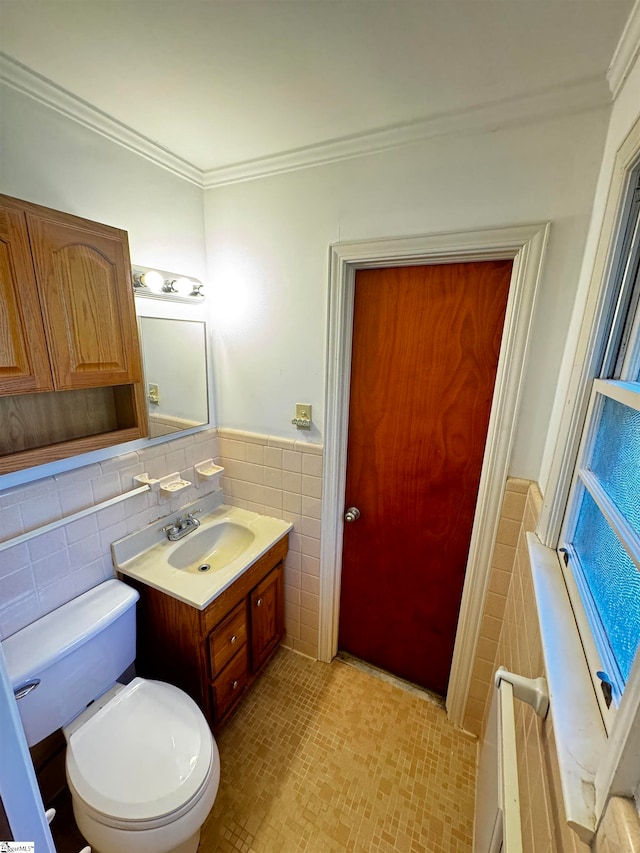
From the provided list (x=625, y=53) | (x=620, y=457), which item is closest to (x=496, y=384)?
(x=620, y=457)

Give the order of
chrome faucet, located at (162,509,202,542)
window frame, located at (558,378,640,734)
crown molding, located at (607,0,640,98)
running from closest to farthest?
1. window frame, located at (558,378,640,734)
2. crown molding, located at (607,0,640,98)
3. chrome faucet, located at (162,509,202,542)

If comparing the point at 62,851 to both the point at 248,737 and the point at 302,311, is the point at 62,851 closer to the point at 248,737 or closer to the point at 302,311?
the point at 248,737

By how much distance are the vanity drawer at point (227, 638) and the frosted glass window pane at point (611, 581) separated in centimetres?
127

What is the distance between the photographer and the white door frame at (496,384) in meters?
1.15

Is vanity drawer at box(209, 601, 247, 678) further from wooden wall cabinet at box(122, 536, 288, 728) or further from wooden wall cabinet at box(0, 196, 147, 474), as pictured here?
wooden wall cabinet at box(0, 196, 147, 474)

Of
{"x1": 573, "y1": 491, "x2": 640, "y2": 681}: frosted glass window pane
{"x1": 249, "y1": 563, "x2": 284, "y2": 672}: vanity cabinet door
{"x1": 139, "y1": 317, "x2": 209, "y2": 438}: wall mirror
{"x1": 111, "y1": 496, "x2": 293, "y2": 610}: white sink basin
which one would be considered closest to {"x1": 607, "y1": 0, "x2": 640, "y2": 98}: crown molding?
{"x1": 573, "y1": 491, "x2": 640, "y2": 681}: frosted glass window pane

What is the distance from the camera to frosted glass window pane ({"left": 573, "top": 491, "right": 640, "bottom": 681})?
60 cm

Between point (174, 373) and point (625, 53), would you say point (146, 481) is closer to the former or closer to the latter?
point (174, 373)

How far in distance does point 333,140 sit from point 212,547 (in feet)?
6.12

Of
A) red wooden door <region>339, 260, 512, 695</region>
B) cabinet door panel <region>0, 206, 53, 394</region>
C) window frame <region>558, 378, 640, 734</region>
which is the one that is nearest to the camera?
window frame <region>558, 378, 640, 734</region>

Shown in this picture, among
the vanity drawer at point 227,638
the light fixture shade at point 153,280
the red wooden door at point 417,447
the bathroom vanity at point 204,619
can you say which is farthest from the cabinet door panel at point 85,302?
the vanity drawer at point 227,638

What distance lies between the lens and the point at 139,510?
1.48m

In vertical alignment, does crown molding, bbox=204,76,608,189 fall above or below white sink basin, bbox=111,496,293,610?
above

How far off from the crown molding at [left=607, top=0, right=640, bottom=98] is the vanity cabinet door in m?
2.09
